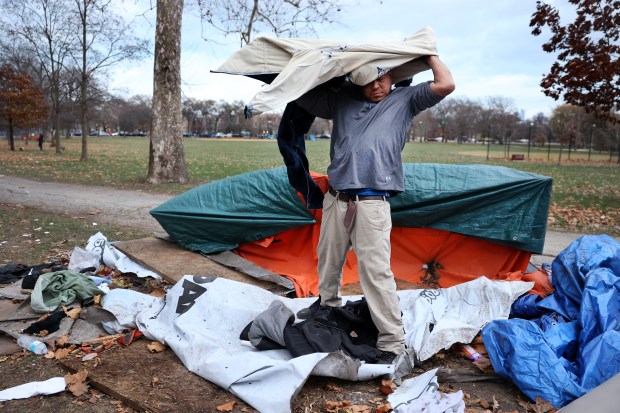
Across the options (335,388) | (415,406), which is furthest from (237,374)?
(415,406)

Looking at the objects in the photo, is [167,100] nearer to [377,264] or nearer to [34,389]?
[34,389]

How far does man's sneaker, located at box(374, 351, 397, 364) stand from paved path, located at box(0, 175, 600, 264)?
3.74m

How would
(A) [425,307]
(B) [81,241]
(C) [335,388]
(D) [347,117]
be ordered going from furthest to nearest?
(B) [81,241] → (A) [425,307] → (D) [347,117] → (C) [335,388]

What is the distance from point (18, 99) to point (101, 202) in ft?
87.0

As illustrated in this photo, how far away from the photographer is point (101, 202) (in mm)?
10352

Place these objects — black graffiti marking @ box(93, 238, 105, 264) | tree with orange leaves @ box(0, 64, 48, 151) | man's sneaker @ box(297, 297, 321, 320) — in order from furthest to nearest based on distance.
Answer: tree with orange leaves @ box(0, 64, 48, 151) → black graffiti marking @ box(93, 238, 105, 264) → man's sneaker @ box(297, 297, 321, 320)

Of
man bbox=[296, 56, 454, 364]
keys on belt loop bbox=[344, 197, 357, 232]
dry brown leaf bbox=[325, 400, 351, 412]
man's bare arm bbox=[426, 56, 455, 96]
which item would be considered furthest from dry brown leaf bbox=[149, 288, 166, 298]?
man's bare arm bbox=[426, 56, 455, 96]

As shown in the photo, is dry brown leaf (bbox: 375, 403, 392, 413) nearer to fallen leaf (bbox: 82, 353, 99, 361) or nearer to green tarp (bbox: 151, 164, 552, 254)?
fallen leaf (bbox: 82, 353, 99, 361)

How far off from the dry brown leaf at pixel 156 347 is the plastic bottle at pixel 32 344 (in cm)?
73

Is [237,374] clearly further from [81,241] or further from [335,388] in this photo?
[81,241]

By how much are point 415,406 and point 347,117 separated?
1.92m

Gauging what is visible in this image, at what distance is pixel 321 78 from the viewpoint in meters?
3.24

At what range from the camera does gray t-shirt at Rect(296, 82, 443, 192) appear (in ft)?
10.7

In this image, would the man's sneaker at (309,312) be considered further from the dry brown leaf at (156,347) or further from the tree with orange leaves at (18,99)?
the tree with orange leaves at (18,99)
